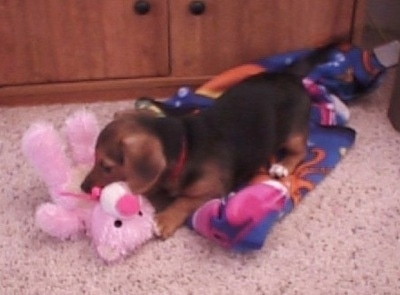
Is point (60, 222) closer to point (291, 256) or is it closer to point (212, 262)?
point (212, 262)

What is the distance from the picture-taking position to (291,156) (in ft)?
5.35

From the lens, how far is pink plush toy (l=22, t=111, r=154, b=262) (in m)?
1.36

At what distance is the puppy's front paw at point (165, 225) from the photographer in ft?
4.73

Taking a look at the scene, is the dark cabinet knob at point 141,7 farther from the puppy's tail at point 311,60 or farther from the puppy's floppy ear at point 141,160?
the puppy's floppy ear at point 141,160

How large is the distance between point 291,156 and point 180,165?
31cm

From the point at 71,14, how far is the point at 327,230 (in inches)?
32.0

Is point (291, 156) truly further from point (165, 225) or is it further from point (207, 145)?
point (165, 225)

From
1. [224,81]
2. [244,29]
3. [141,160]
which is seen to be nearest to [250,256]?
[141,160]

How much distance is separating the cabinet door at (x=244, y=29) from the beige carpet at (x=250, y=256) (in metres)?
0.43

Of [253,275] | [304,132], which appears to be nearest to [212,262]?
[253,275]

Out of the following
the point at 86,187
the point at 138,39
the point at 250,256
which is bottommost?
the point at 250,256

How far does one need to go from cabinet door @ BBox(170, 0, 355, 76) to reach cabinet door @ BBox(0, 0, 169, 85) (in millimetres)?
47

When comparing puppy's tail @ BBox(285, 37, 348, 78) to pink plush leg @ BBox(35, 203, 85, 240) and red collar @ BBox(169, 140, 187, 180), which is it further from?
pink plush leg @ BBox(35, 203, 85, 240)

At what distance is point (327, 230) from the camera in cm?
148
